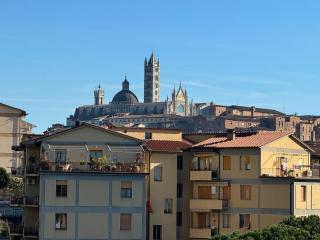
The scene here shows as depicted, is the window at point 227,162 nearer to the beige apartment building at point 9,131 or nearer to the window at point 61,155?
the window at point 61,155

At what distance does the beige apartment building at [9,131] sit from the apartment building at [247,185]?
1915 inches

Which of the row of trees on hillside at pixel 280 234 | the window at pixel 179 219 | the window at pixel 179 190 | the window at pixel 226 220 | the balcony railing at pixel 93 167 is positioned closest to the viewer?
the row of trees on hillside at pixel 280 234

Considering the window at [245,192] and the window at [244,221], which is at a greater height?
the window at [245,192]

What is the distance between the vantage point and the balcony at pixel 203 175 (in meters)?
58.1

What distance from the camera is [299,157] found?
61406 millimetres

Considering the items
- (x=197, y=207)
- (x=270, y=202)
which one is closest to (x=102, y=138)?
(x=197, y=207)

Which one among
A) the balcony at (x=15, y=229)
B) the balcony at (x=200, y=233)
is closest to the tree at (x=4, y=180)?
the balcony at (x=15, y=229)

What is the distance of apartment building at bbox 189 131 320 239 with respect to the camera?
181 feet

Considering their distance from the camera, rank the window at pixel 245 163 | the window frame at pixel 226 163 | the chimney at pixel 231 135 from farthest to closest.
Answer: the chimney at pixel 231 135 < the window frame at pixel 226 163 < the window at pixel 245 163

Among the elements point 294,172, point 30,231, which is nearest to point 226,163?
point 294,172

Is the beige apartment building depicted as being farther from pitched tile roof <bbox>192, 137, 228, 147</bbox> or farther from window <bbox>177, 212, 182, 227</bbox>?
window <bbox>177, 212, 182, 227</bbox>

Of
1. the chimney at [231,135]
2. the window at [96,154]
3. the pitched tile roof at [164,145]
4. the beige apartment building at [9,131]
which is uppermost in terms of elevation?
the beige apartment building at [9,131]

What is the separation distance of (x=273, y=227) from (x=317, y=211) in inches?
442

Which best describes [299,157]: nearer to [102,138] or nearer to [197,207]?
[197,207]
